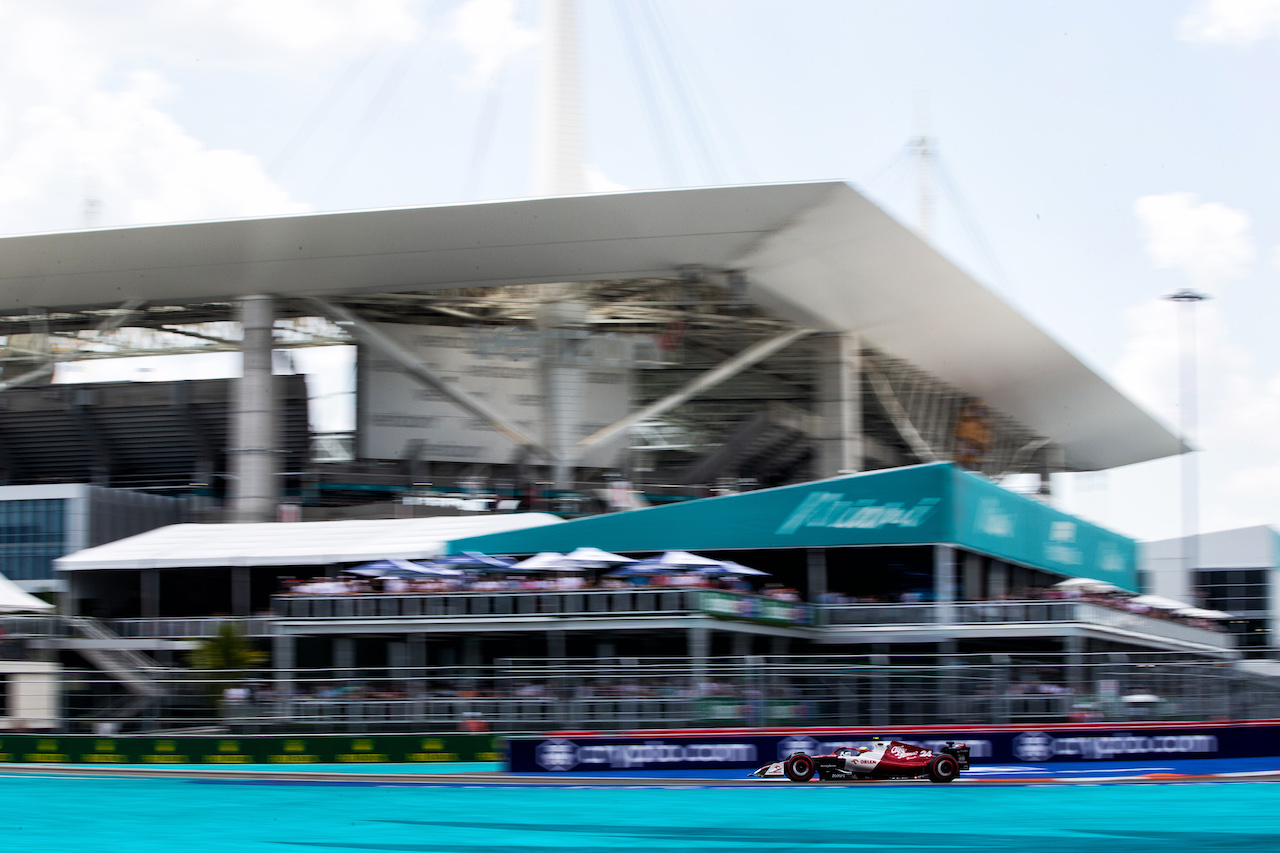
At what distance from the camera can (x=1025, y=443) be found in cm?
8006

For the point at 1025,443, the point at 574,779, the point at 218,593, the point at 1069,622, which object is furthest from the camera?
the point at 1025,443

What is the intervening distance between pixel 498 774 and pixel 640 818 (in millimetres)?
7338

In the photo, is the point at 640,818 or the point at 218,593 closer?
the point at 640,818

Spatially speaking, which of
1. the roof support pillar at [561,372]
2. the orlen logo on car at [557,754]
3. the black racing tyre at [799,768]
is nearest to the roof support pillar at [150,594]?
the roof support pillar at [561,372]

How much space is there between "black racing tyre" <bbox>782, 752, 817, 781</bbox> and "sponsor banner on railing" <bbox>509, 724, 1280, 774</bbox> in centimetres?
109

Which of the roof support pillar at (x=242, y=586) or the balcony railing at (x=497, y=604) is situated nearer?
the balcony railing at (x=497, y=604)

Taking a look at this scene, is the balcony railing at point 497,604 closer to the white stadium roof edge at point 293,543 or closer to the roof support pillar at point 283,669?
the roof support pillar at point 283,669

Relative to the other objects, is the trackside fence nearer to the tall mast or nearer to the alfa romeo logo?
the alfa romeo logo

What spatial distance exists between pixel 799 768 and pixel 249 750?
1193 centimetres

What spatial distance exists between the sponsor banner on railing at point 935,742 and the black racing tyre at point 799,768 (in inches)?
43.1

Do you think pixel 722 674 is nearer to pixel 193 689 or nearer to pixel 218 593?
pixel 193 689

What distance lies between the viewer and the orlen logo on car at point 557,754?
26328 mm

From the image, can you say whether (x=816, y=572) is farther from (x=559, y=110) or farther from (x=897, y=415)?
(x=559, y=110)

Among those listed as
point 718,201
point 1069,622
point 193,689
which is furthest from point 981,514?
point 193,689
